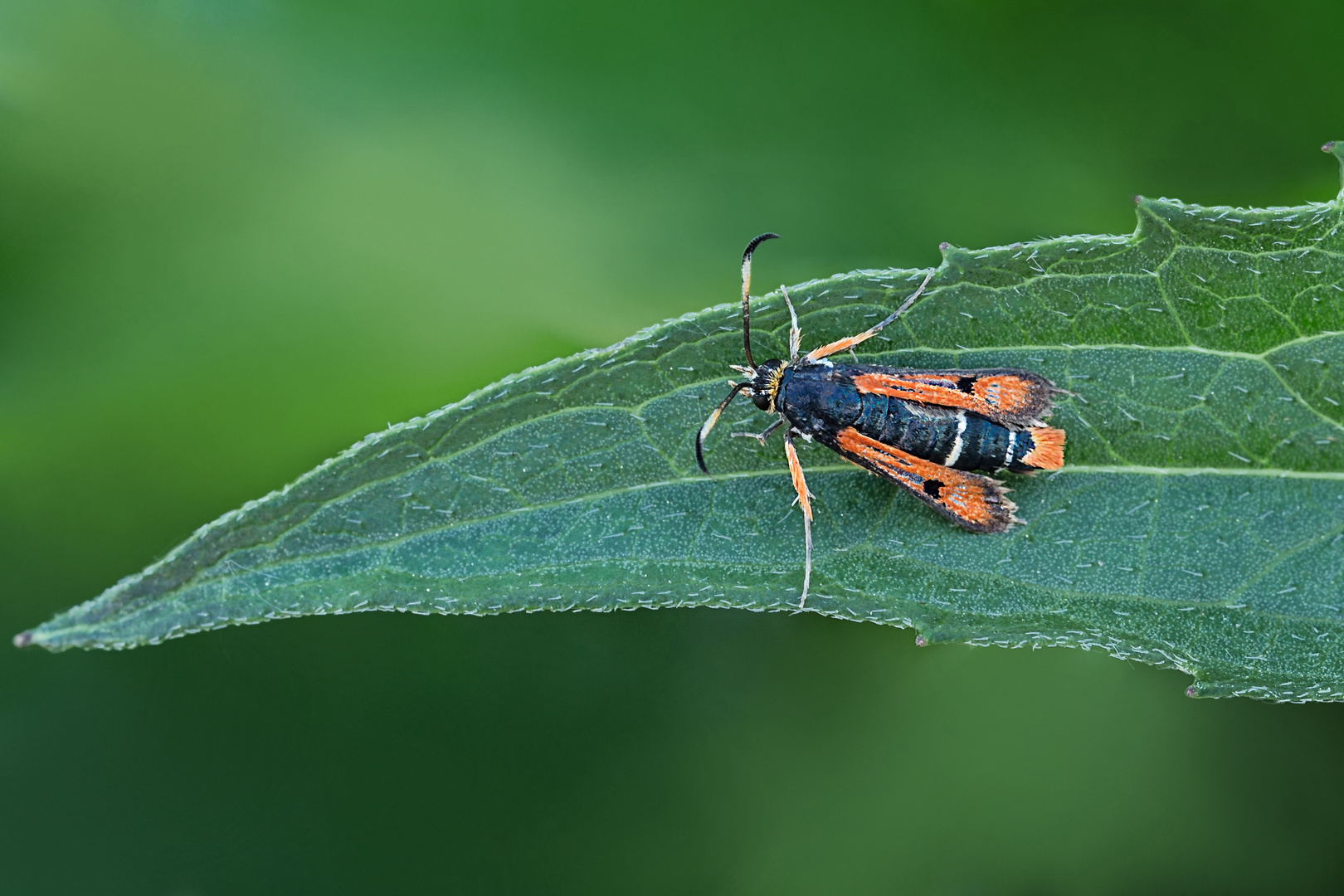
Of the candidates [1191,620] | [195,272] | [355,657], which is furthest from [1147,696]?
[195,272]

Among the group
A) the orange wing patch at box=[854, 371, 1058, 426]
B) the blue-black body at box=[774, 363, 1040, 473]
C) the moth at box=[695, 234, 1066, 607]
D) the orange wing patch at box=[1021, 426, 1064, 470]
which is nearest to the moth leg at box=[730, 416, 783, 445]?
the moth at box=[695, 234, 1066, 607]

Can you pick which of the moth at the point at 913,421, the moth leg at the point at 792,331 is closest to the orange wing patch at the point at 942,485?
the moth at the point at 913,421

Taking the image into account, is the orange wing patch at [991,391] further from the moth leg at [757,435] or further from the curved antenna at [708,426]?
the curved antenna at [708,426]

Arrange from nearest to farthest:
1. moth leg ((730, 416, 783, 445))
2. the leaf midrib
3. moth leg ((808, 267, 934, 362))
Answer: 1. the leaf midrib
2. moth leg ((808, 267, 934, 362))
3. moth leg ((730, 416, 783, 445))

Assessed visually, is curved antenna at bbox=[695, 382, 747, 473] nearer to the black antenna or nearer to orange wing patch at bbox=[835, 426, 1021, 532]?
the black antenna

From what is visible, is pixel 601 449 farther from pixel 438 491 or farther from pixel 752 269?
pixel 752 269

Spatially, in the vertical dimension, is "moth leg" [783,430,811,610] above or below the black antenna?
below

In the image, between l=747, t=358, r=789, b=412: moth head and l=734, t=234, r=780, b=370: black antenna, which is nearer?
l=734, t=234, r=780, b=370: black antenna

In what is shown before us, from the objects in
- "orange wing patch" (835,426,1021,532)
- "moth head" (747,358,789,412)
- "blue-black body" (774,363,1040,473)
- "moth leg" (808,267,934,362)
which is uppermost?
"moth leg" (808,267,934,362)

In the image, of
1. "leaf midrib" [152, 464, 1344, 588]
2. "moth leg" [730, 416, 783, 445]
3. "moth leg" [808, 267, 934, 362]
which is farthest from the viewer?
"moth leg" [730, 416, 783, 445]
